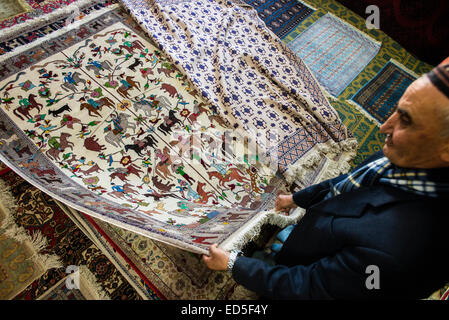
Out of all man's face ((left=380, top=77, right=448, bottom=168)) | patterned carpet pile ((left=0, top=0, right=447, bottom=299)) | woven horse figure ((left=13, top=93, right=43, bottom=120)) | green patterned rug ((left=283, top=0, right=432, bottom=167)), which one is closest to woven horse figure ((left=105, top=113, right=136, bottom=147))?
patterned carpet pile ((left=0, top=0, right=447, bottom=299))

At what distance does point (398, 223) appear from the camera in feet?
2.12

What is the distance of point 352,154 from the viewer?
1.82 meters

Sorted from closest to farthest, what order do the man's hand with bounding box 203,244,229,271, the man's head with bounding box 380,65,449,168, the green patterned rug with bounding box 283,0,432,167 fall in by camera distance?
the man's head with bounding box 380,65,449,168, the man's hand with bounding box 203,244,229,271, the green patterned rug with bounding box 283,0,432,167

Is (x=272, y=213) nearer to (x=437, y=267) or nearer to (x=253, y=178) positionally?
(x=253, y=178)

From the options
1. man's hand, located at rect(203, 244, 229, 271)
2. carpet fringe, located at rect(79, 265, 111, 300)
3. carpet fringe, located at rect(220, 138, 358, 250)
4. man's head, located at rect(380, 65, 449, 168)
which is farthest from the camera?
carpet fringe, located at rect(79, 265, 111, 300)

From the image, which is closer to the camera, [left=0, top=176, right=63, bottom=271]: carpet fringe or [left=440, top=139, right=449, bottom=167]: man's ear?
[left=440, top=139, right=449, bottom=167]: man's ear

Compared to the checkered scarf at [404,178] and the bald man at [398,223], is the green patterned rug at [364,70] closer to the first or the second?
the checkered scarf at [404,178]

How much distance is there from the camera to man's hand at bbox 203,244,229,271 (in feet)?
3.22

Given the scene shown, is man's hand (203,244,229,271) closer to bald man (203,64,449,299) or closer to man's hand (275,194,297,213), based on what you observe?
bald man (203,64,449,299)

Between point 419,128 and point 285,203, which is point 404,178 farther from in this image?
point 285,203

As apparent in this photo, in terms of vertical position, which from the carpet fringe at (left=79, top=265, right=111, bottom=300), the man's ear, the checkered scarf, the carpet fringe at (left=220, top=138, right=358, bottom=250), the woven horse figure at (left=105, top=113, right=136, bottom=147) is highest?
the woven horse figure at (left=105, top=113, right=136, bottom=147)

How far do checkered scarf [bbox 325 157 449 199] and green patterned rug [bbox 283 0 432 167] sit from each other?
116 centimetres

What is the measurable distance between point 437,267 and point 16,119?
2102 mm

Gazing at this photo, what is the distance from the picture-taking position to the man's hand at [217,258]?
3.22ft
